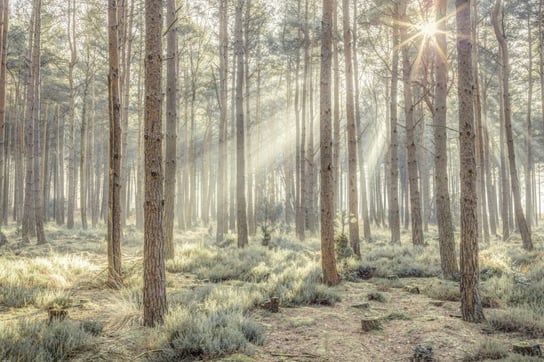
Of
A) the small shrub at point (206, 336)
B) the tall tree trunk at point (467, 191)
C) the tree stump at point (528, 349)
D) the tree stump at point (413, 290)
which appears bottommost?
the tree stump at point (413, 290)

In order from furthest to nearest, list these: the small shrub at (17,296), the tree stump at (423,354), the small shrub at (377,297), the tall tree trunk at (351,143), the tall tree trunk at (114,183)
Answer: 1. the tall tree trunk at (351,143)
2. the tall tree trunk at (114,183)
3. the small shrub at (377,297)
4. the small shrub at (17,296)
5. the tree stump at (423,354)

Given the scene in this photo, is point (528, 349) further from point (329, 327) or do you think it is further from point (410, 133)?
point (410, 133)

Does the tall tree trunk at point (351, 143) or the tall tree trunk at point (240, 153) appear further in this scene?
the tall tree trunk at point (240, 153)

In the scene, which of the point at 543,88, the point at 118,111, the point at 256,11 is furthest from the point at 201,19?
the point at 543,88

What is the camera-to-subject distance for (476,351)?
4277 mm

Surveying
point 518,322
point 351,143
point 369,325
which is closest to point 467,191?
point 518,322

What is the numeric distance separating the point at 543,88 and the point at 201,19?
17.0 meters

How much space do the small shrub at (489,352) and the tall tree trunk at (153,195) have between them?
3.70 metres

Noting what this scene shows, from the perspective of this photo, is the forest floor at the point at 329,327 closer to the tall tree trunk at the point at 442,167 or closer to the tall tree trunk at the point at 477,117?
the tall tree trunk at the point at 442,167

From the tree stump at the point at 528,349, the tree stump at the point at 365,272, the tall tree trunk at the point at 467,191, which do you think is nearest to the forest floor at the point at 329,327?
the tree stump at the point at 528,349

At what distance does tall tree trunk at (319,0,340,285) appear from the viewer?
787 cm

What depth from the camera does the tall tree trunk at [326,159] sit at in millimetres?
7867

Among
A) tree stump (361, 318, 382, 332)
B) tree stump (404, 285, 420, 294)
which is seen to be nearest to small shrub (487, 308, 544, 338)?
tree stump (361, 318, 382, 332)

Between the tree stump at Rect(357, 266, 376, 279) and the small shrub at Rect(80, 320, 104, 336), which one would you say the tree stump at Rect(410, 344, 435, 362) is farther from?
the tree stump at Rect(357, 266, 376, 279)
